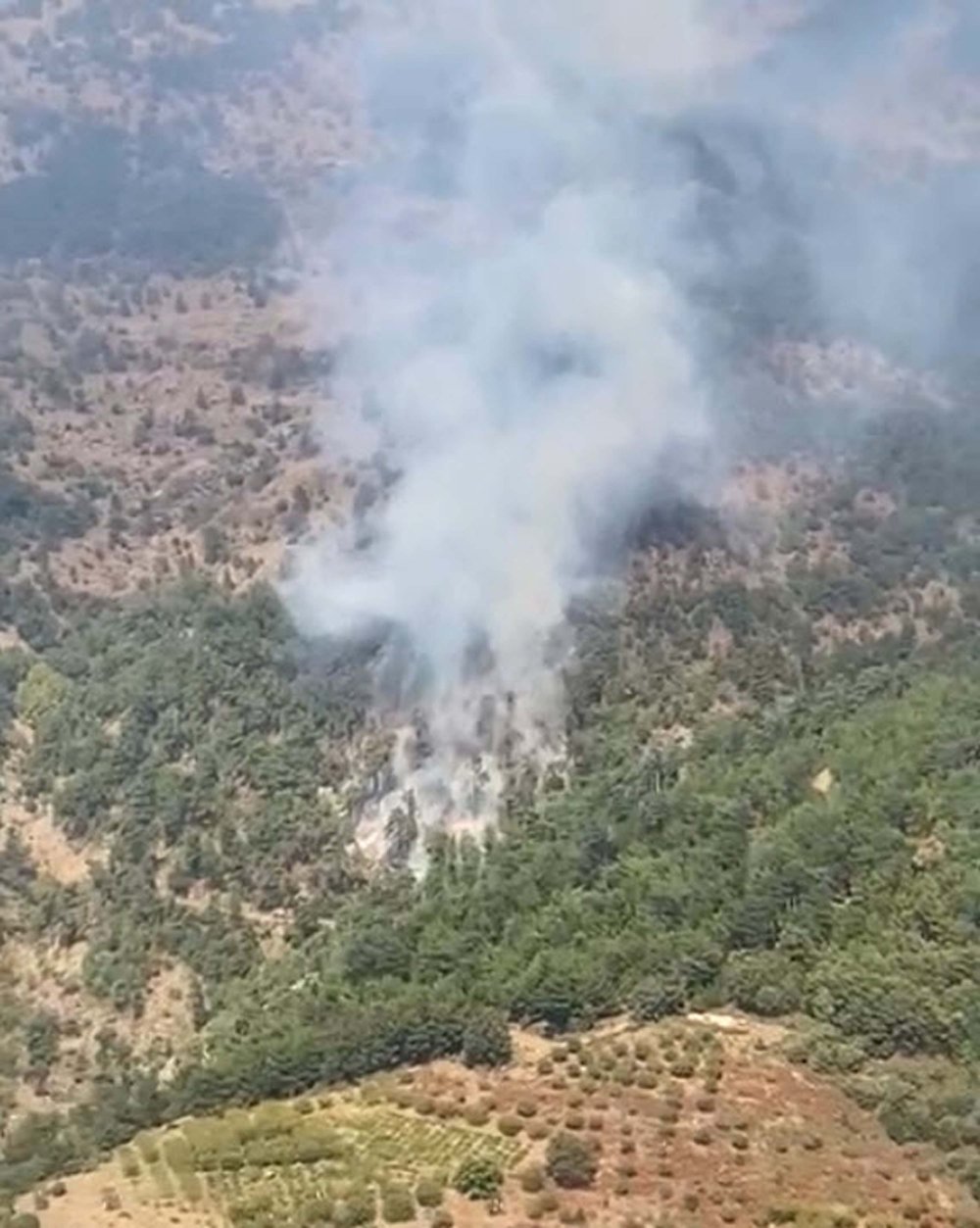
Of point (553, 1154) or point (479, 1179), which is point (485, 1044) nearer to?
point (553, 1154)

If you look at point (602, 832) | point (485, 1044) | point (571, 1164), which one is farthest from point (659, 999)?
point (602, 832)

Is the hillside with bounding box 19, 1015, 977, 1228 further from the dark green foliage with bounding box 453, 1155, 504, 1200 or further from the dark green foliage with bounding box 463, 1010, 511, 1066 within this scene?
the dark green foliage with bounding box 463, 1010, 511, 1066

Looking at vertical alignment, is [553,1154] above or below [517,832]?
below

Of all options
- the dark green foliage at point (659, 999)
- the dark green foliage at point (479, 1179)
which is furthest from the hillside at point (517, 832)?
the dark green foliage at point (479, 1179)

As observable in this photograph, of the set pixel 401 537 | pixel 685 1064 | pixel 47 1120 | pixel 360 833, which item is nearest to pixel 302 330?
pixel 401 537

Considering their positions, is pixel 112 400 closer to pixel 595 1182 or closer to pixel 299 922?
pixel 299 922

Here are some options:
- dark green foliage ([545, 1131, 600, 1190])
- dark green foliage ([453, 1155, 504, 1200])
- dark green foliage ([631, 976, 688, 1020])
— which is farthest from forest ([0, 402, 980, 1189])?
dark green foliage ([453, 1155, 504, 1200])
